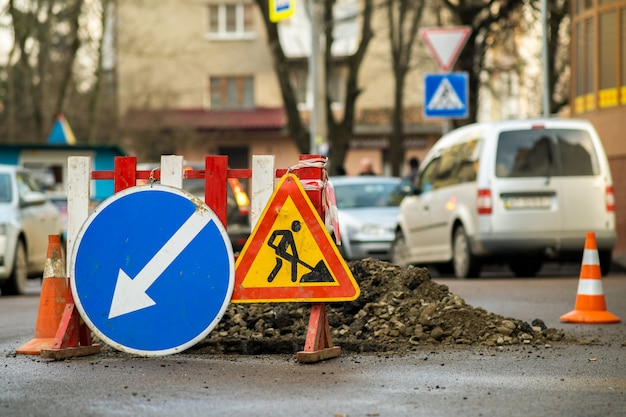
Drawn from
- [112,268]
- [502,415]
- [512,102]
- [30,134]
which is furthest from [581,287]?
[512,102]

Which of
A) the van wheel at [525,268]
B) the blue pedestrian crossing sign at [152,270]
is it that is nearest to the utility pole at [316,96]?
the van wheel at [525,268]

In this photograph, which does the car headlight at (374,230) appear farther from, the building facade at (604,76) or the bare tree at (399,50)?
the bare tree at (399,50)

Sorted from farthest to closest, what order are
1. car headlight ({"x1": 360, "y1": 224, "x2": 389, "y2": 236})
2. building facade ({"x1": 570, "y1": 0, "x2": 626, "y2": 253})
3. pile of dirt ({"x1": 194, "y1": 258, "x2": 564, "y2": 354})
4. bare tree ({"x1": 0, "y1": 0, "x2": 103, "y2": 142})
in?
bare tree ({"x1": 0, "y1": 0, "x2": 103, "y2": 142})
building facade ({"x1": 570, "y1": 0, "x2": 626, "y2": 253})
car headlight ({"x1": 360, "y1": 224, "x2": 389, "y2": 236})
pile of dirt ({"x1": 194, "y1": 258, "x2": 564, "y2": 354})

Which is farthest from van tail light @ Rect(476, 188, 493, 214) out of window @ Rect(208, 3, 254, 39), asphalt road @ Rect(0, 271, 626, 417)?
window @ Rect(208, 3, 254, 39)

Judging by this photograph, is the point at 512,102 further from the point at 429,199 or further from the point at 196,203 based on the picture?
the point at 196,203

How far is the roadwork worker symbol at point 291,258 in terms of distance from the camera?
8156mm

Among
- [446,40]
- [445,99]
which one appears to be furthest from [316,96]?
[446,40]

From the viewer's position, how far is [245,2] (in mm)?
65500

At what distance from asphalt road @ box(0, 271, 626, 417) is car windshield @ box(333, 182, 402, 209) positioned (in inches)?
460

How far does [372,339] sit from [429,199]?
10193mm

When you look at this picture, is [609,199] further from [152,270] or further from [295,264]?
[152,270]

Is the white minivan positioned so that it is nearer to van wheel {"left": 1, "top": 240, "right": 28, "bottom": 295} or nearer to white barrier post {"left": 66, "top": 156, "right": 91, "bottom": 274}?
van wheel {"left": 1, "top": 240, "right": 28, "bottom": 295}

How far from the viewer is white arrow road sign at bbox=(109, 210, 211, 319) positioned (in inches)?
316

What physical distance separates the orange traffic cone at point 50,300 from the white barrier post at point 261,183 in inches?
54.5
